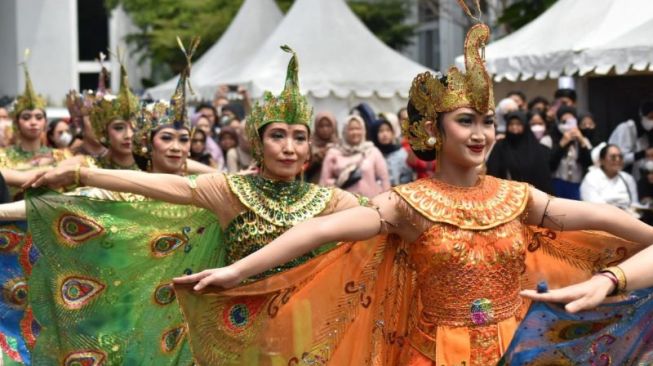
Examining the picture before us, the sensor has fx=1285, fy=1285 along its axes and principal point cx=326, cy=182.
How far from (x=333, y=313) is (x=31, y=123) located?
5749 mm

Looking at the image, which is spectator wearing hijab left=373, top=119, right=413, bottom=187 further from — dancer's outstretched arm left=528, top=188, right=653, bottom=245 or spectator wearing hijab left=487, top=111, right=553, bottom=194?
dancer's outstretched arm left=528, top=188, right=653, bottom=245

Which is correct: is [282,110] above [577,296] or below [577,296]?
above

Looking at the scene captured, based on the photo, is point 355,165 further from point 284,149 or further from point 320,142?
point 284,149

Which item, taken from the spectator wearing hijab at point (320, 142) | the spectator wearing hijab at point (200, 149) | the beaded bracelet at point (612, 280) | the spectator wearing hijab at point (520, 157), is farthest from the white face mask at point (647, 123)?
the beaded bracelet at point (612, 280)

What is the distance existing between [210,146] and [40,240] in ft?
19.0

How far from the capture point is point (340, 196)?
5.21 metres

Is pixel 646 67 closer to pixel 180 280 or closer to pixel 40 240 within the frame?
pixel 40 240

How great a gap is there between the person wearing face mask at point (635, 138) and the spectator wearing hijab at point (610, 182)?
674mm

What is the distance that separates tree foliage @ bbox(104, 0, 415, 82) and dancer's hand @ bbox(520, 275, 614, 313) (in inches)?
903

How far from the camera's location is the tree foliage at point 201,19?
27000 mm

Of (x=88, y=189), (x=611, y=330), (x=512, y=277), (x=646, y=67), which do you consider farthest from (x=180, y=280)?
(x=646, y=67)

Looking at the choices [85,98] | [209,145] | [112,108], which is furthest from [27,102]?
[112,108]

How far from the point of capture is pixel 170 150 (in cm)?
638

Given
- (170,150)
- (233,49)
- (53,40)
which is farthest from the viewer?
(53,40)
